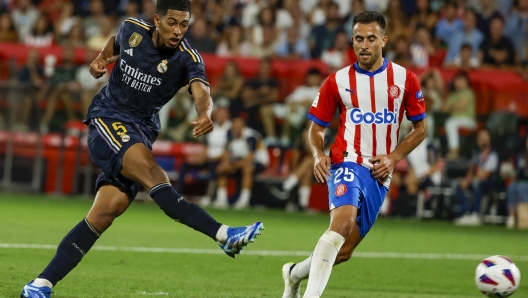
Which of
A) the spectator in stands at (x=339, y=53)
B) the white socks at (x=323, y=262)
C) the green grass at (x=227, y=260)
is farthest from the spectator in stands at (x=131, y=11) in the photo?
the white socks at (x=323, y=262)

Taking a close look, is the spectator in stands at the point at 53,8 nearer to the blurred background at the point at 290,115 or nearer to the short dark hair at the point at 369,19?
the blurred background at the point at 290,115

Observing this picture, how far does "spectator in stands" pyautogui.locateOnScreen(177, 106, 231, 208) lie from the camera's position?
55.2 ft

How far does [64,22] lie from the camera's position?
2019 centimetres

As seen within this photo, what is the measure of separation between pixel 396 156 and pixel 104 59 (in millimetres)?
2424

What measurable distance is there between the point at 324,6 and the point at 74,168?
7.01 meters

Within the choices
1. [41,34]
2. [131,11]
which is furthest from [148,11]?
[41,34]

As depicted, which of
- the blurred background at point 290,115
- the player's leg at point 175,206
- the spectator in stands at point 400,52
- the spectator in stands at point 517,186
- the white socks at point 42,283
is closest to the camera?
the player's leg at point 175,206

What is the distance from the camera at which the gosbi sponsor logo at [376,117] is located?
669 cm

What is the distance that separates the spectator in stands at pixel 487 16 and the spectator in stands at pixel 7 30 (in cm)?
1058

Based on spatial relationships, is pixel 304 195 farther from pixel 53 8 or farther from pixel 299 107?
pixel 53 8

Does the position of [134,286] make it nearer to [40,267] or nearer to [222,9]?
[40,267]

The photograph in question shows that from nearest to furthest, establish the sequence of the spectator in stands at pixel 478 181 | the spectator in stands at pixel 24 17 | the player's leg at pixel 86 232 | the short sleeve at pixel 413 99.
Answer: the player's leg at pixel 86 232 → the short sleeve at pixel 413 99 → the spectator in stands at pixel 478 181 → the spectator in stands at pixel 24 17

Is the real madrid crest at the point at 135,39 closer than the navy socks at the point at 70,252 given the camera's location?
No

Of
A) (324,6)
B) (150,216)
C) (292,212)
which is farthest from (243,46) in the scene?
(150,216)
